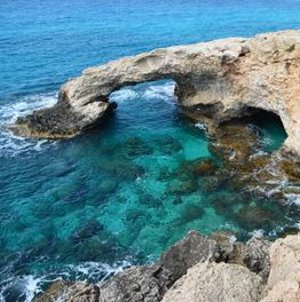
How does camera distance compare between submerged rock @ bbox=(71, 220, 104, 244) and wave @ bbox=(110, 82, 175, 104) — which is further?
wave @ bbox=(110, 82, 175, 104)

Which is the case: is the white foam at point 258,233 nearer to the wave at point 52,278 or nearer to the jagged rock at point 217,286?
the wave at point 52,278

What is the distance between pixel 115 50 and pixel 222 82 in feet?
71.2

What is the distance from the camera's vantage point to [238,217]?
26953mm

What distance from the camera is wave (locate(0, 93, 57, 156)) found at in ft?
115

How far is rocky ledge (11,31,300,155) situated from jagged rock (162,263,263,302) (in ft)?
52.1

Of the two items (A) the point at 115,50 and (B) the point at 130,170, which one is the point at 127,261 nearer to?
(B) the point at 130,170

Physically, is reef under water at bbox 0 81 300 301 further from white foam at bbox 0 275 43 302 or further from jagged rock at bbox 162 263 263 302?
jagged rock at bbox 162 263 263 302

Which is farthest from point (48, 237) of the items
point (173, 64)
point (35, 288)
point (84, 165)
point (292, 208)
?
point (173, 64)

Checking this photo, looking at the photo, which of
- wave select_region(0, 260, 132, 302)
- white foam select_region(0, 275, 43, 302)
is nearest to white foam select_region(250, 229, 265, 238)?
wave select_region(0, 260, 132, 302)

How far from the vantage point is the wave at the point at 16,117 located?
1379 inches

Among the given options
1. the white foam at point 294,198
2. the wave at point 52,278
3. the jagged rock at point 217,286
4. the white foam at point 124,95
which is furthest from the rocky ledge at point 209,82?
the jagged rock at point 217,286

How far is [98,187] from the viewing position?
30344 mm

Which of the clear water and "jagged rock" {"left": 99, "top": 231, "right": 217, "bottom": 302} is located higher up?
"jagged rock" {"left": 99, "top": 231, "right": 217, "bottom": 302}

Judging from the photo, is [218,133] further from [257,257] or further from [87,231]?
[257,257]
